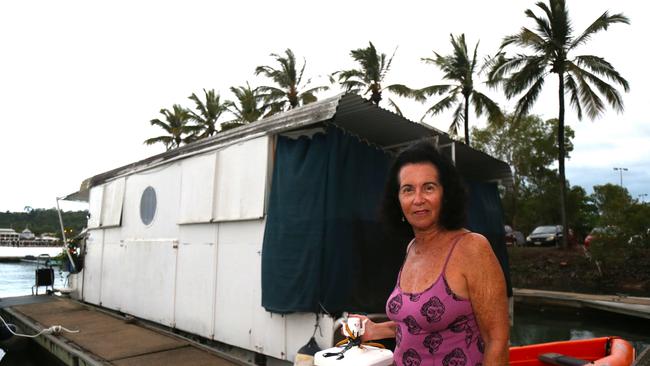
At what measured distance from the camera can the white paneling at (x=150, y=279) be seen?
282 inches

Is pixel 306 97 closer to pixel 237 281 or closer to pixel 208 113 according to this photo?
pixel 208 113

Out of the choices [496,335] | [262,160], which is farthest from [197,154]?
[496,335]

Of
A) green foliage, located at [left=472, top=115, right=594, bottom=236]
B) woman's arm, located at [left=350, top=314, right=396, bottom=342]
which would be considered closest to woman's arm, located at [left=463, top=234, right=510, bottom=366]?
woman's arm, located at [left=350, top=314, right=396, bottom=342]

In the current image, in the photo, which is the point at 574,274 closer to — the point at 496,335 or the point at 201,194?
the point at 201,194

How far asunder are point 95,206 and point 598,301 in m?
13.6

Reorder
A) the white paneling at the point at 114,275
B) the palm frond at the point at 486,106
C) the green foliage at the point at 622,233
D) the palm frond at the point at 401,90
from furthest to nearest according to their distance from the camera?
the palm frond at the point at 401,90 → the palm frond at the point at 486,106 → the green foliage at the point at 622,233 → the white paneling at the point at 114,275

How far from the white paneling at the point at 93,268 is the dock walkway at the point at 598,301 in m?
12.9

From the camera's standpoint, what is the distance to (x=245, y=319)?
18.4 ft

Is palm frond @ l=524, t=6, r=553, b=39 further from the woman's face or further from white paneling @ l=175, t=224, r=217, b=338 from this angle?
the woman's face

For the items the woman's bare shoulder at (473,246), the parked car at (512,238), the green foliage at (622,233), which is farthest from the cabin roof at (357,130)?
the parked car at (512,238)

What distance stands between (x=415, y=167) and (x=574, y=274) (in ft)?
65.5

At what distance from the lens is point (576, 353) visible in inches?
189

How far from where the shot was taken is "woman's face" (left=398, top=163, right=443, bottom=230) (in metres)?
1.93

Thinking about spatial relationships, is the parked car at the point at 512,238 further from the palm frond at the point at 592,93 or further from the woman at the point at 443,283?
the woman at the point at 443,283
